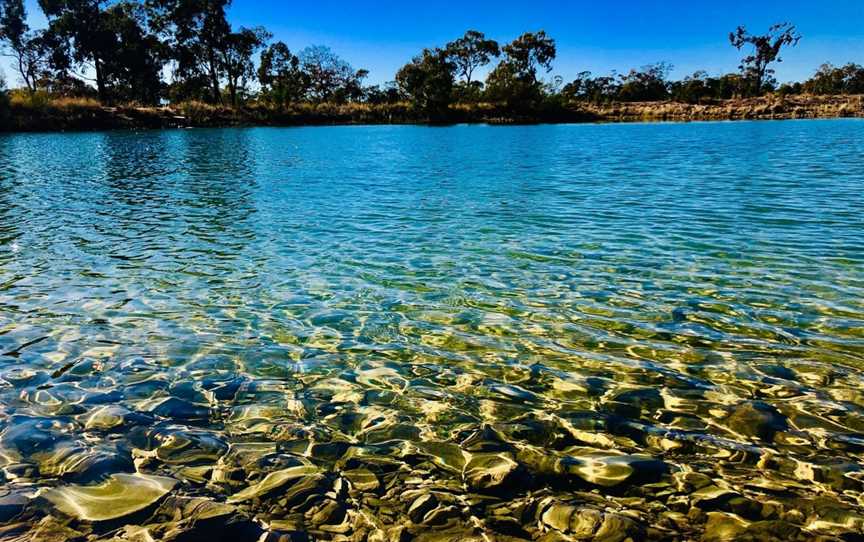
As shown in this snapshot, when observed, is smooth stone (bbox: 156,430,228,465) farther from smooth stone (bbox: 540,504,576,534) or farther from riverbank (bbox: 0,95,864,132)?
riverbank (bbox: 0,95,864,132)

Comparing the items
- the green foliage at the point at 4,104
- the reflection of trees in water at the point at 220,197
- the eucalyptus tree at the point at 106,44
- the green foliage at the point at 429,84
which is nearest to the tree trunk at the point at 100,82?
the eucalyptus tree at the point at 106,44

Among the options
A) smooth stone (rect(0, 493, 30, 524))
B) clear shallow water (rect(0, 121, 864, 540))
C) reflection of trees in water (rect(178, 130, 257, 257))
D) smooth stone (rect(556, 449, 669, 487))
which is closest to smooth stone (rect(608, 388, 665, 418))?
clear shallow water (rect(0, 121, 864, 540))

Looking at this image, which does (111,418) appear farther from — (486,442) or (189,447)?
(486,442)

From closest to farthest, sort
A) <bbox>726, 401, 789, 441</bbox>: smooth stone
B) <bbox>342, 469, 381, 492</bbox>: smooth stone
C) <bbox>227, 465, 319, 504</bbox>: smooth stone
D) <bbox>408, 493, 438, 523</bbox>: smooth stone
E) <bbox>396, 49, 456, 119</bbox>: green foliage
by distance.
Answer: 1. <bbox>408, 493, 438, 523</bbox>: smooth stone
2. <bbox>227, 465, 319, 504</bbox>: smooth stone
3. <bbox>342, 469, 381, 492</bbox>: smooth stone
4. <bbox>726, 401, 789, 441</bbox>: smooth stone
5. <bbox>396, 49, 456, 119</bbox>: green foliage

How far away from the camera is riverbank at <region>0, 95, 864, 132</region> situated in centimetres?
7144

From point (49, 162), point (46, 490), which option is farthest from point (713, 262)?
point (49, 162)

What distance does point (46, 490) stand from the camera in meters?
4.09

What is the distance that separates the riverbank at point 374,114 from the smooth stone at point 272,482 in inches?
3256

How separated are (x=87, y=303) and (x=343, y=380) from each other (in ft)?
17.8

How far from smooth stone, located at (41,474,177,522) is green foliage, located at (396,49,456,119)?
4320 inches

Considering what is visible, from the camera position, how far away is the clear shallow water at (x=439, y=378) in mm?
3936

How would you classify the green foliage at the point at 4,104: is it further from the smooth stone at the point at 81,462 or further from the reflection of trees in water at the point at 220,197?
the smooth stone at the point at 81,462

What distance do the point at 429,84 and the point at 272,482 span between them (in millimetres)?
110333

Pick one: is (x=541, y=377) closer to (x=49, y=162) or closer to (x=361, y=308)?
(x=361, y=308)
